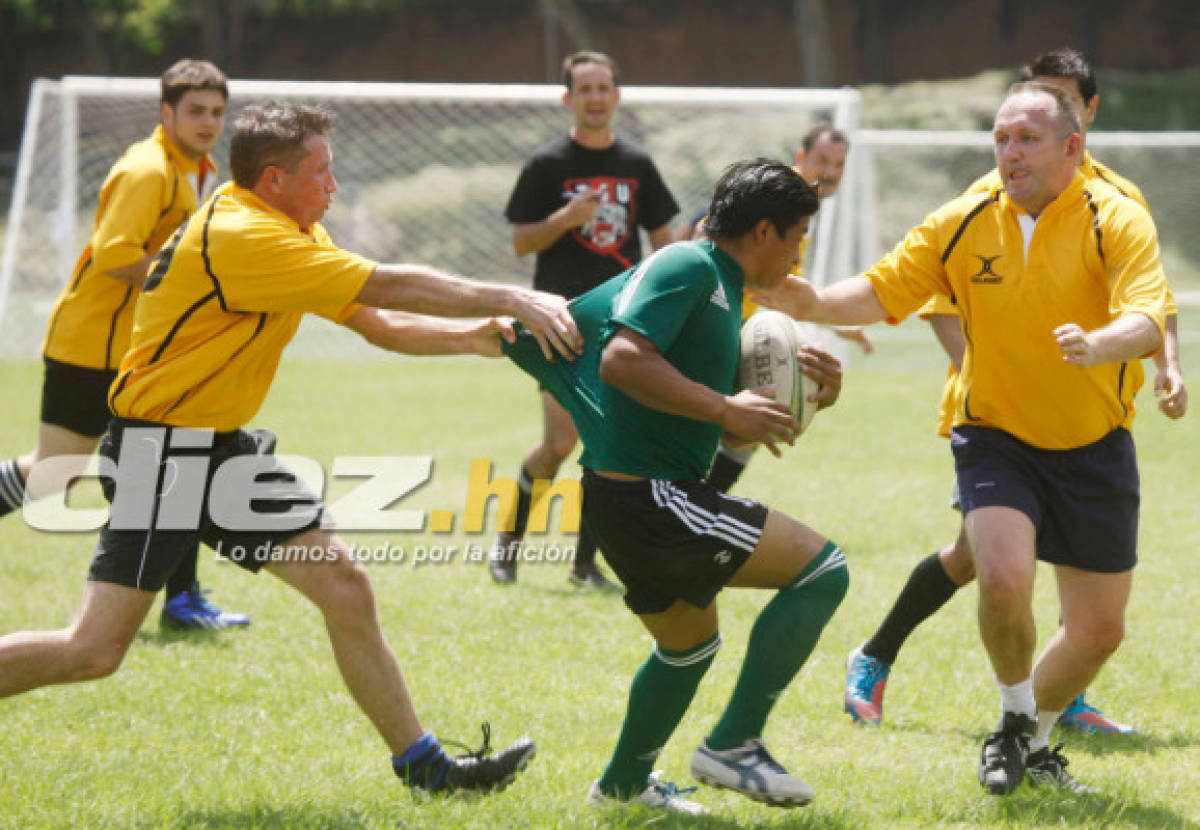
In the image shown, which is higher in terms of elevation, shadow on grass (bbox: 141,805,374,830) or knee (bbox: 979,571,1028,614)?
knee (bbox: 979,571,1028,614)

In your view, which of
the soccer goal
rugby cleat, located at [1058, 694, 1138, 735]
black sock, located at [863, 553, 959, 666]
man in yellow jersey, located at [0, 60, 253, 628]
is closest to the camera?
rugby cleat, located at [1058, 694, 1138, 735]

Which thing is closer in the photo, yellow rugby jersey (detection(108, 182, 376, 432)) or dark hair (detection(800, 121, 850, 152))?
yellow rugby jersey (detection(108, 182, 376, 432))

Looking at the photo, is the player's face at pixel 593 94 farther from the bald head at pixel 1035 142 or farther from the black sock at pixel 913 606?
the bald head at pixel 1035 142

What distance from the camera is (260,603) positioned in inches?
Answer: 291

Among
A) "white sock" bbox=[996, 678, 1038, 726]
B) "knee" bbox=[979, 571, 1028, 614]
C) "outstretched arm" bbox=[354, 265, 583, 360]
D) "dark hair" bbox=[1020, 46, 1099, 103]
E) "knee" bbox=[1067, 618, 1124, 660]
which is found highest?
"dark hair" bbox=[1020, 46, 1099, 103]

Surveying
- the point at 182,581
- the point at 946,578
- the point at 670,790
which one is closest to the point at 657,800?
the point at 670,790

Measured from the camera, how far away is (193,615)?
6887 mm

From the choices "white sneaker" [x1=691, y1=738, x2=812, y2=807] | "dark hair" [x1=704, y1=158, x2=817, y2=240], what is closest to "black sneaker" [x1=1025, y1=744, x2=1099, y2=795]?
"white sneaker" [x1=691, y1=738, x2=812, y2=807]

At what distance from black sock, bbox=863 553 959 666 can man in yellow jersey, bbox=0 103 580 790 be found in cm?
171

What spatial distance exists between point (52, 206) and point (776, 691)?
604 inches

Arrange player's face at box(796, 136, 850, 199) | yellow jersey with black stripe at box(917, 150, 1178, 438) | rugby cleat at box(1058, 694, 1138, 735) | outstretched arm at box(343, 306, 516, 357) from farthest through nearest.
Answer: player's face at box(796, 136, 850, 199)
rugby cleat at box(1058, 694, 1138, 735)
yellow jersey with black stripe at box(917, 150, 1178, 438)
outstretched arm at box(343, 306, 516, 357)

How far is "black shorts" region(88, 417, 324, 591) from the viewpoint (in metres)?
4.61

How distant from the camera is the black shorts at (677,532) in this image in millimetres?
4246

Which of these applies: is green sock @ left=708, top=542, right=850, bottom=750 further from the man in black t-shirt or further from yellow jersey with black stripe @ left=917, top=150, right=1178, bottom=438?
the man in black t-shirt
